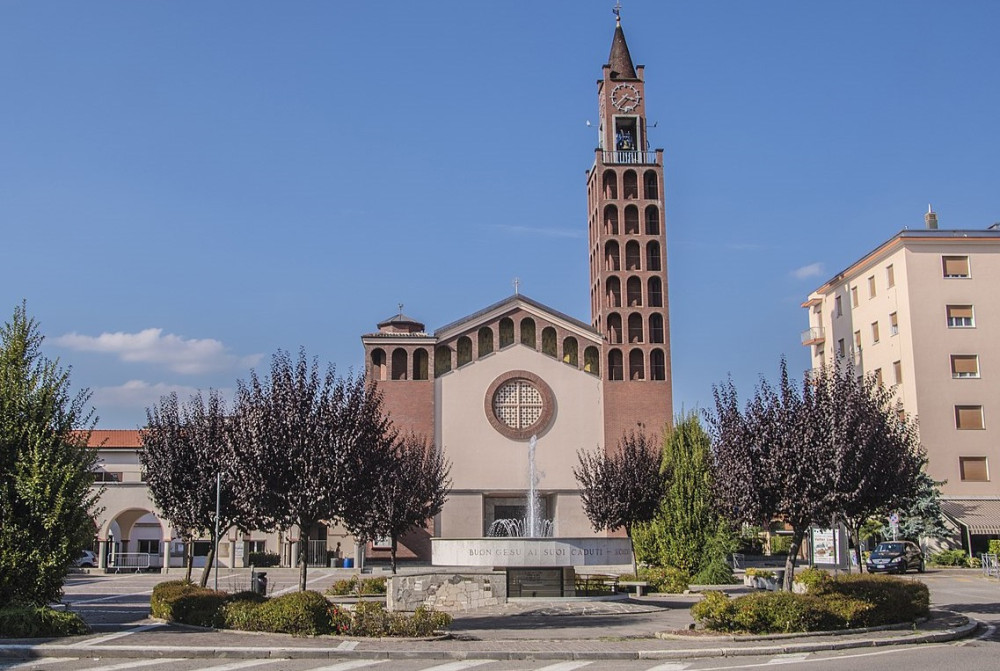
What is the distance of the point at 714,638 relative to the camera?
17.2 m

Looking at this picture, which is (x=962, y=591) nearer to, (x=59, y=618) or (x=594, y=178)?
(x=59, y=618)

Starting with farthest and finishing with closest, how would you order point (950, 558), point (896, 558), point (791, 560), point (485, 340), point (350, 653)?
1. point (485, 340)
2. point (950, 558)
3. point (896, 558)
4. point (791, 560)
5. point (350, 653)

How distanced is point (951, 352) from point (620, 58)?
951 inches

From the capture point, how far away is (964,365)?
156 ft

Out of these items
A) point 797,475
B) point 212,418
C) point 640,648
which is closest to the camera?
point 640,648

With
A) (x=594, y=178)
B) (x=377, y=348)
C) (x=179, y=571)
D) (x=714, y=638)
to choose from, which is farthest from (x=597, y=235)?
(x=714, y=638)

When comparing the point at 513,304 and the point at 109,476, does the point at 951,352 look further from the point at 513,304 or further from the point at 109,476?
the point at 109,476

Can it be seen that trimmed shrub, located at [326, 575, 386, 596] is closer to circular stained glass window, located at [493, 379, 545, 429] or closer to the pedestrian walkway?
the pedestrian walkway

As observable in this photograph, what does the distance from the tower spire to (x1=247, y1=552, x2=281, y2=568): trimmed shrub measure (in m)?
32.6

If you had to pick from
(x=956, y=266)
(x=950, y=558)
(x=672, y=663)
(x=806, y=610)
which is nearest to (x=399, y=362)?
(x=950, y=558)

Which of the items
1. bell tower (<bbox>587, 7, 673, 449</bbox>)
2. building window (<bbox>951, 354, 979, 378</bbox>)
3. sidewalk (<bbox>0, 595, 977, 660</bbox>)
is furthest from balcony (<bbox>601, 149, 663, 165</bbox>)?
sidewalk (<bbox>0, 595, 977, 660</bbox>)

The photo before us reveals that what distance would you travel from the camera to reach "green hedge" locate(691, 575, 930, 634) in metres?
17.7

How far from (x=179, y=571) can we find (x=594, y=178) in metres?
30.2

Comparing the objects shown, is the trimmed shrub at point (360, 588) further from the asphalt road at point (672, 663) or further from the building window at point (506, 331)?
the building window at point (506, 331)
